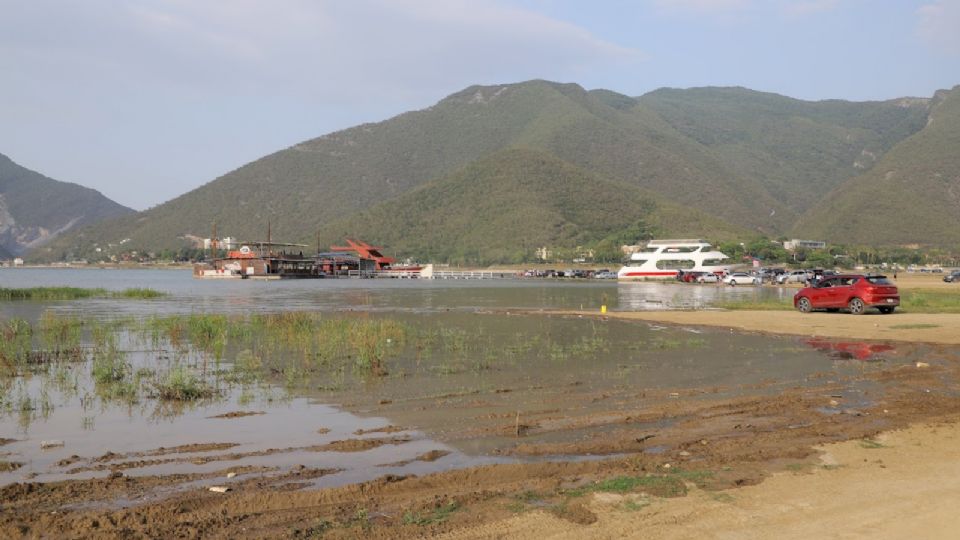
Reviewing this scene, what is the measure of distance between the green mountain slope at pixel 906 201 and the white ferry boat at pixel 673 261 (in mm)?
72330

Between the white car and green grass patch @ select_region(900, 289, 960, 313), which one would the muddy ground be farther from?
the white car

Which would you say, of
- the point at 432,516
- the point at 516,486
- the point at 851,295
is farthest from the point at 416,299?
the point at 432,516

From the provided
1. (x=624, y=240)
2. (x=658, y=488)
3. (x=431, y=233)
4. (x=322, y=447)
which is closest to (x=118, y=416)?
(x=322, y=447)

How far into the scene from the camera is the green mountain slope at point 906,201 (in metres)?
144

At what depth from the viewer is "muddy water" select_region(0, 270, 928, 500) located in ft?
29.4

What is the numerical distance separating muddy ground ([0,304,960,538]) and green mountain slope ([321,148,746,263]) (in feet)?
431

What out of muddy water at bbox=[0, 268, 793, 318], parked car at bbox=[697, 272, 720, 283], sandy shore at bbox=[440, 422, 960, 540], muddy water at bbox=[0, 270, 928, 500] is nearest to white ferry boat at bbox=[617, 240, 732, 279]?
parked car at bbox=[697, 272, 720, 283]

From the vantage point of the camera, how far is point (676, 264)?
89312 millimetres

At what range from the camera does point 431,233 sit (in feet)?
545

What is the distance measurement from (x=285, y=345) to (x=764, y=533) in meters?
17.2

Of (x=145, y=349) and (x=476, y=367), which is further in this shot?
(x=145, y=349)

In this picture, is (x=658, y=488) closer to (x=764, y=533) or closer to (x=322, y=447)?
(x=764, y=533)

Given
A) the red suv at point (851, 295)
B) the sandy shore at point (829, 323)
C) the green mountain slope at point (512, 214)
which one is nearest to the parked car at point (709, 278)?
the sandy shore at point (829, 323)

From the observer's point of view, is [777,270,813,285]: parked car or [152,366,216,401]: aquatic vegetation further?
[777,270,813,285]: parked car
